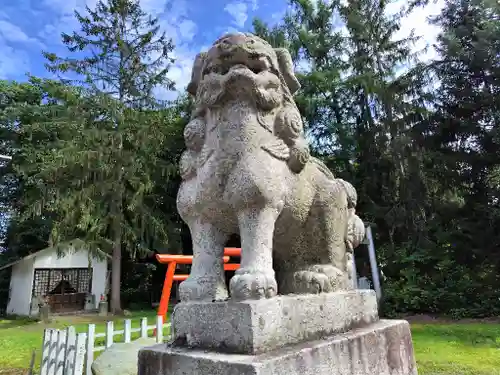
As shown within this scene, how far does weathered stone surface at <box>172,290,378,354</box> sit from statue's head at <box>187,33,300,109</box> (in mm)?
818

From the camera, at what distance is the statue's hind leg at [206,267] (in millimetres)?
1443

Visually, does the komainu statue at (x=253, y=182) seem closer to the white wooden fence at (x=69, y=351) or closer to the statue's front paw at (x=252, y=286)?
the statue's front paw at (x=252, y=286)

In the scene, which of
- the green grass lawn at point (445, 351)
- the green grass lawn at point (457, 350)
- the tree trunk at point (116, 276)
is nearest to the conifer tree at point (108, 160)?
the tree trunk at point (116, 276)

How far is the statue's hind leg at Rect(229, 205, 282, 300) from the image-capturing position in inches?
50.2

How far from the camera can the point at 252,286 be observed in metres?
1.27

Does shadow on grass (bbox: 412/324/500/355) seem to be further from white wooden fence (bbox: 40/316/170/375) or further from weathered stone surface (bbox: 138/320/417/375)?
weathered stone surface (bbox: 138/320/417/375)

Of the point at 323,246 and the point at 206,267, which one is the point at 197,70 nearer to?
the point at 206,267

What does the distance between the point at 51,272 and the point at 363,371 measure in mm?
16416

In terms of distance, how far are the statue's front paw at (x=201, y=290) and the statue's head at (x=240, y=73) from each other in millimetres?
734

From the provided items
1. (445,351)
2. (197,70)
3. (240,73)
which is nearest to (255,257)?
(240,73)

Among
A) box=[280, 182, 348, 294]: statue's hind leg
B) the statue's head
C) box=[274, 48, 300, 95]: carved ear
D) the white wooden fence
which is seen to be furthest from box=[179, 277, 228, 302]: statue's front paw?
the white wooden fence

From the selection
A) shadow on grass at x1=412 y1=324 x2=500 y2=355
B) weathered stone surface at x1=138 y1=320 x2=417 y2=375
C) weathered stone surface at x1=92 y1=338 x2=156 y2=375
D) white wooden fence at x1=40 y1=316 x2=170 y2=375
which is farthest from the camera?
shadow on grass at x1=412 y1=324 x2=500 y2=355

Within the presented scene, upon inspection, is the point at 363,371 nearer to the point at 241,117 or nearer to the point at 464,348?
the point at 241,117

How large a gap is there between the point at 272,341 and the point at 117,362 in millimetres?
3213
